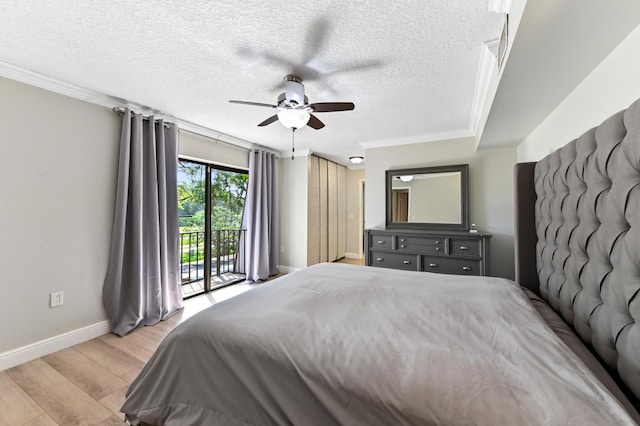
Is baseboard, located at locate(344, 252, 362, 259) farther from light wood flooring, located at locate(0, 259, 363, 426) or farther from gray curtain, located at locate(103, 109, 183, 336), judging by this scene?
light wood flooring, located at locate(0, 259, 363, 426)

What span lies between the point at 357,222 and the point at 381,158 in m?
2.51

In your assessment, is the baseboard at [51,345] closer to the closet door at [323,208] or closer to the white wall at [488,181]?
the closet door at [323,208]

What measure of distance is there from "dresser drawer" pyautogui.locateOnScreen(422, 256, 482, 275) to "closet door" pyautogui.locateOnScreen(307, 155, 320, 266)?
2203mm

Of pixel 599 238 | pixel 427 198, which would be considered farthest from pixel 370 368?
pixel 427 198

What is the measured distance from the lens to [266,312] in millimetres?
1276

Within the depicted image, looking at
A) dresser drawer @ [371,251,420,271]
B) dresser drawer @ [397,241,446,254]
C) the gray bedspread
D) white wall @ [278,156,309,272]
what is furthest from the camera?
white wall @ [278,156,309,272]

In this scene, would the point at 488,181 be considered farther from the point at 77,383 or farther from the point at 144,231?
the point at 77,383

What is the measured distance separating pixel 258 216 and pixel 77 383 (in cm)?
291

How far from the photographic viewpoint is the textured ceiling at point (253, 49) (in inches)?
58.0

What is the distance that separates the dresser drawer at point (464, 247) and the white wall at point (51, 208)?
3.96 meters

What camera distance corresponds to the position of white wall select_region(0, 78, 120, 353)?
207 centimetres

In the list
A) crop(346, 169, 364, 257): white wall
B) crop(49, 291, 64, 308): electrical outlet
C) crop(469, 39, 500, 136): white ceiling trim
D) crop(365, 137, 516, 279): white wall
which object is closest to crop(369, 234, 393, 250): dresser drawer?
crop(365, 137, 516, 279): white wall

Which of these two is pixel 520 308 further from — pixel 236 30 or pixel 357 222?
pixel 357 222

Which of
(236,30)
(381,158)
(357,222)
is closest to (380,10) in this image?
(236,30)
